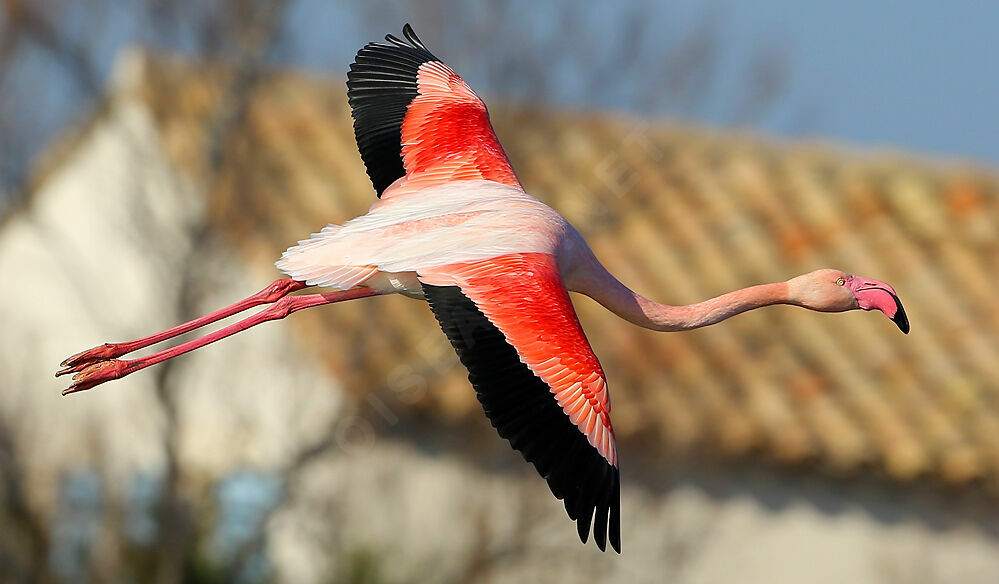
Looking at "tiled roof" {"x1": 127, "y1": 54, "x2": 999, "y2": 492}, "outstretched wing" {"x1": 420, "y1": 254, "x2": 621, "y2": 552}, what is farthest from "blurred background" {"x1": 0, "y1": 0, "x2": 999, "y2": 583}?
"outstretched wing" {"x1": 420, "y1": 254, "x2": 621, "y2": 552}

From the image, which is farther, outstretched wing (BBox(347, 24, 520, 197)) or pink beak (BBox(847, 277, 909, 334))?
outstretched wing (BBox(347, 24, 520, 197))

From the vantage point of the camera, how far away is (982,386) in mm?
14289

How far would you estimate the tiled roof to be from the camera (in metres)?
13.6

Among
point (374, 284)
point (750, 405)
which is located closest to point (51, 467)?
point (750, 405)

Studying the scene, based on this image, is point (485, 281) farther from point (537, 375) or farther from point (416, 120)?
point (416, 120)

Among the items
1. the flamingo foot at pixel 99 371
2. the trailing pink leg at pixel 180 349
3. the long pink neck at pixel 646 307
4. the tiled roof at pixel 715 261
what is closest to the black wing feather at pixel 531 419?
the long pink neck at pixel 646 307

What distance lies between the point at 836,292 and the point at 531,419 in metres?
1.80

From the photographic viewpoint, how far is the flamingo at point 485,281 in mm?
5840

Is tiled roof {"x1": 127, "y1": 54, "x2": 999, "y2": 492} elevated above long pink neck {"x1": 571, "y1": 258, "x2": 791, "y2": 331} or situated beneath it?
elevated above

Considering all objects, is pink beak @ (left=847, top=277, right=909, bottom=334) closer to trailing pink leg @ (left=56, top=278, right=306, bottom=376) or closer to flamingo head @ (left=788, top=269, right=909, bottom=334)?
flamingo head @ (left=788, top=269, right=909, bottom=334)

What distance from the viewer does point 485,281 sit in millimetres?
5996

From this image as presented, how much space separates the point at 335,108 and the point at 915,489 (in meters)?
6.19

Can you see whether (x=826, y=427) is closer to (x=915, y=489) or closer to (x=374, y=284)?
(x=915, y=489)

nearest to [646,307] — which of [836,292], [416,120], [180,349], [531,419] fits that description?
[836,292]
